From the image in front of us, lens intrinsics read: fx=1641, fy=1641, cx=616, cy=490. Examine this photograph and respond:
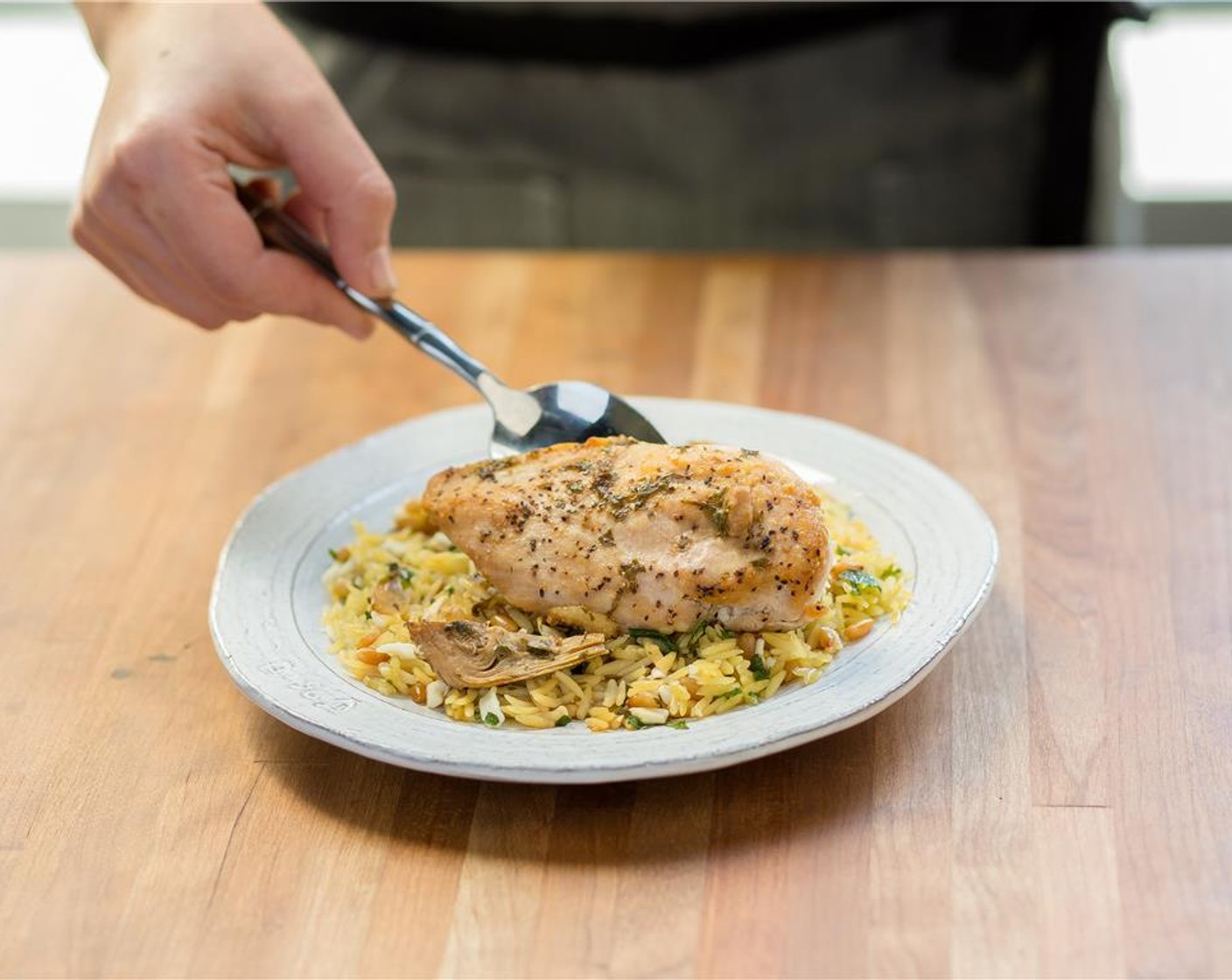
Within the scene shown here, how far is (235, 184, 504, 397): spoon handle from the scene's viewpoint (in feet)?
7.38

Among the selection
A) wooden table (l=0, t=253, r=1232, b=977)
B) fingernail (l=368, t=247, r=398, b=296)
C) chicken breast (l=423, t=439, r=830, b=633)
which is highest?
chicken breast (l=423, t=439, r=830, b=633)

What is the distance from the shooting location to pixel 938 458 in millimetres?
2463

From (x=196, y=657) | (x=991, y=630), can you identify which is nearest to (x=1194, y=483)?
(x=991, y=630)

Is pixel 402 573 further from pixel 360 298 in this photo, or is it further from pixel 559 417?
pixel 360 298

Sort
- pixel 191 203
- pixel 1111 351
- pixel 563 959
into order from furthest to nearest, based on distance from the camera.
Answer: pixel 1111 351 < pixel 191 203 < pixel 563 959

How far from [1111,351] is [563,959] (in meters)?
1.65

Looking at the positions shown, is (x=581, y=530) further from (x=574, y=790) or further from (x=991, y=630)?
(x=991, y=630)

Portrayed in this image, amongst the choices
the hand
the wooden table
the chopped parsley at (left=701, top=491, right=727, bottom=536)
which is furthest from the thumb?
the chopped parsley at (left=701, top=491, right=727, bottom=536)

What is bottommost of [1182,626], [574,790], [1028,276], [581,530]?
[1028,276]

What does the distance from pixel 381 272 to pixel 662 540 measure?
757mm

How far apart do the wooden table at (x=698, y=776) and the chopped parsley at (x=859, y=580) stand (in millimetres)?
138

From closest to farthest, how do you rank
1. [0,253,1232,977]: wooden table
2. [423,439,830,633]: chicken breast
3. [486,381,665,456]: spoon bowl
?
1. [0,253,1232,977]: wooden table
2. [423,439,830,633]: chicken breast
3. [486,381,665,456]: spoon bowl

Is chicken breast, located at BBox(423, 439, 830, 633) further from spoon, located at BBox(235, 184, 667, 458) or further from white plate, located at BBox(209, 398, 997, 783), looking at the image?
spoon, located at BBox(235, 184, 667, 458)

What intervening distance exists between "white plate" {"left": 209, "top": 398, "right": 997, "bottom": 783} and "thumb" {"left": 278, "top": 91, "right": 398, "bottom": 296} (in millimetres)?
258
